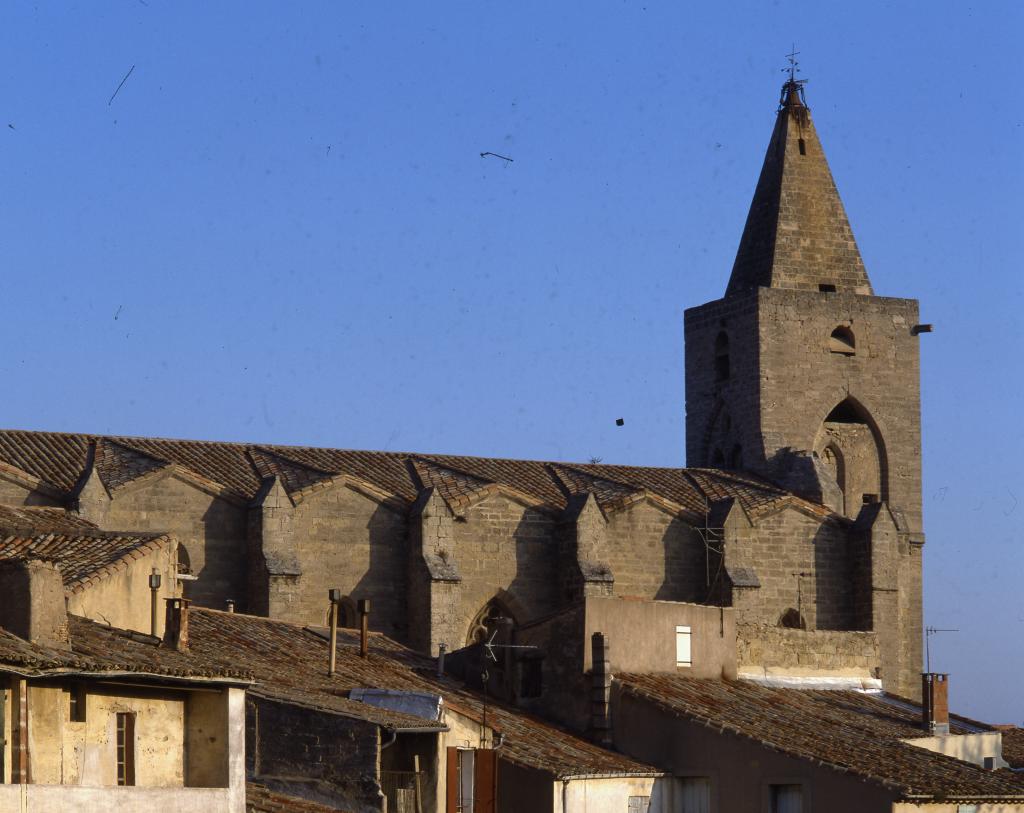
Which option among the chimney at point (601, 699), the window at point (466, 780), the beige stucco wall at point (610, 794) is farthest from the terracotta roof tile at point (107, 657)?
the chimney at point (601, 699)

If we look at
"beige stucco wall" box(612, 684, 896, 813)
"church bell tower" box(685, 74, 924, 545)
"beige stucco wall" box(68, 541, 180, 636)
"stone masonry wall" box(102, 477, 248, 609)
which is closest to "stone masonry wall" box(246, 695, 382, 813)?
"beige stucco wall" box(68, 541, 180, 636)

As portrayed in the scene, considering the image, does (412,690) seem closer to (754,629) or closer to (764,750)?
(764,750)

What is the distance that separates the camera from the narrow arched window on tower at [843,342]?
54.2 m

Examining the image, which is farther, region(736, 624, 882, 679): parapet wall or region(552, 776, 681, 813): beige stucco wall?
region(736, 624, 882, 679): parapet wall

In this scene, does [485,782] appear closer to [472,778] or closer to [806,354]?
[472,778]

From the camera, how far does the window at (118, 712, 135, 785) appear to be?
73.6ft

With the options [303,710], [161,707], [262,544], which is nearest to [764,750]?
[303,710]

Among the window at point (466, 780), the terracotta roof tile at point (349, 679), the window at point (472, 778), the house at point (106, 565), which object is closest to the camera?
the house at point (106, 565)

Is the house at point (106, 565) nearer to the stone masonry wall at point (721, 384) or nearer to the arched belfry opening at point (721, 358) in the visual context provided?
the stone masonry wall at point (721, 384)

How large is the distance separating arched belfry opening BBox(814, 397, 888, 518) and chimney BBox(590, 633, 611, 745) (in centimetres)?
2138

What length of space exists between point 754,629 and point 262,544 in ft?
33.0

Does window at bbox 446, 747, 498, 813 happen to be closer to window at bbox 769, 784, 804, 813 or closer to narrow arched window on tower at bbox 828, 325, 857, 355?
window at bbox 769, 784, 804, 813

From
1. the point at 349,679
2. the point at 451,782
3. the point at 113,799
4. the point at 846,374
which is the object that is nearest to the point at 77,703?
the point at 113,799

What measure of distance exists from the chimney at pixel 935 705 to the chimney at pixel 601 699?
18.4 ft
